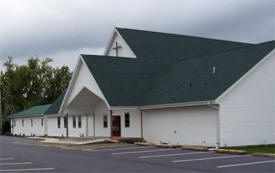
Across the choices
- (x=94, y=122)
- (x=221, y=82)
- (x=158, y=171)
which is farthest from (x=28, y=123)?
(x=158, y=171)

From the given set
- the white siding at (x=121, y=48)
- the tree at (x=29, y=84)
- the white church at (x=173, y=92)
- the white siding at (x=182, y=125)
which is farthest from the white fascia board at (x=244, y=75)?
the tree at (x=29, y=84)

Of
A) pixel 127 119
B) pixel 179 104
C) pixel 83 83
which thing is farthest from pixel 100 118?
pixel 179 104

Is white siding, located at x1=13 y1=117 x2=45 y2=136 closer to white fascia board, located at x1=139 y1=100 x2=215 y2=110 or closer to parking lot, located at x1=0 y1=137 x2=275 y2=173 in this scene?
white fascia board, located at x1=139 y1=100 x2=215 y2=110

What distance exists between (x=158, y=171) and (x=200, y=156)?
531 centimetres

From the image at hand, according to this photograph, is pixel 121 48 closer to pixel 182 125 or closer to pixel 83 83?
pixel 83 83

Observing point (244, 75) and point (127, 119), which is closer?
point (244, 75)

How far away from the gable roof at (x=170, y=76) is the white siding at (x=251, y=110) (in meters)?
0.67

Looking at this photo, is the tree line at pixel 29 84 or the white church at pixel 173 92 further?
the tree line at pixel 29 84

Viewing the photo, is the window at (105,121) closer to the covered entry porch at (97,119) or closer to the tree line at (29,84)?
the covered entry porch at (97,119)

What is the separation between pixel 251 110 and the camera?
25469 mm

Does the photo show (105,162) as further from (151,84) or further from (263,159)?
(151,84)

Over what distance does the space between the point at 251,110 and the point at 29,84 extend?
5671 cm

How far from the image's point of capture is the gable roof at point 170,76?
85.2ft

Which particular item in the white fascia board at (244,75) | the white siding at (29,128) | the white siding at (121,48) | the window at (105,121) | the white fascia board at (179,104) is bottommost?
the white siding at (29,128)
